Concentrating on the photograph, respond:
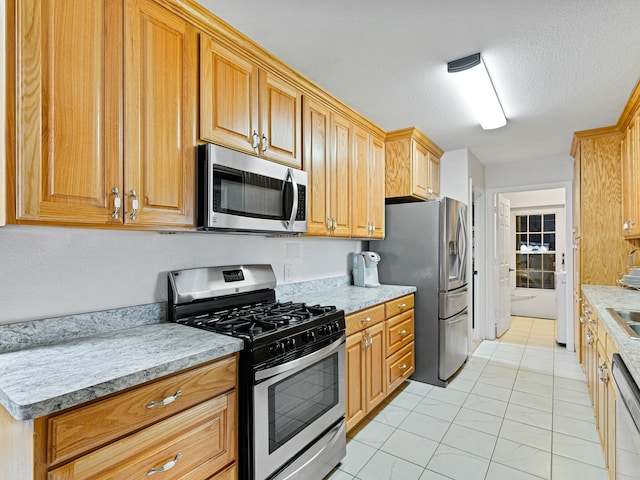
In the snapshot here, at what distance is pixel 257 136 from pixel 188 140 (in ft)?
1.37

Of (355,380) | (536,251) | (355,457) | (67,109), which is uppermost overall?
(67,109)

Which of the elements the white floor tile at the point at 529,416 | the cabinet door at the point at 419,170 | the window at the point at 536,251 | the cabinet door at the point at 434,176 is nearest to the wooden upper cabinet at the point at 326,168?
the cabinet door at the point at 419,170

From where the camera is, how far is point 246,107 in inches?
72.2

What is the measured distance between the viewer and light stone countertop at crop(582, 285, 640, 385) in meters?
1.20

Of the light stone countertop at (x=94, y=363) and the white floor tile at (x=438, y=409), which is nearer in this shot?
the light stone countertop at (x=94, y=363)

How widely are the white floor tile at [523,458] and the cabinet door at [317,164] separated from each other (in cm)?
174

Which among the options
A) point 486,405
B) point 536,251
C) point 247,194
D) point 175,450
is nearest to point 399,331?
point 486,405

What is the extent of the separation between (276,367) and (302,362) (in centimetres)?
17

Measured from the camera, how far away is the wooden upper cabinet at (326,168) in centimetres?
232

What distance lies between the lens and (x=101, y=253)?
1549mm

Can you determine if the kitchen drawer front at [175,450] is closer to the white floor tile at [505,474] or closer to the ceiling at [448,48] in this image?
the white floor tile at [505,474]

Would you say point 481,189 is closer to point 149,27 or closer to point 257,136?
point 257,136

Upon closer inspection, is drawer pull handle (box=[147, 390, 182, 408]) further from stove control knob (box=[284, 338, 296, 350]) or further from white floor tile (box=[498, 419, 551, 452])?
white floor tile (box=[498, 419, 551, 452])

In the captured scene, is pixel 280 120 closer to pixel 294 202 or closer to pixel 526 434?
pixel 294 202
